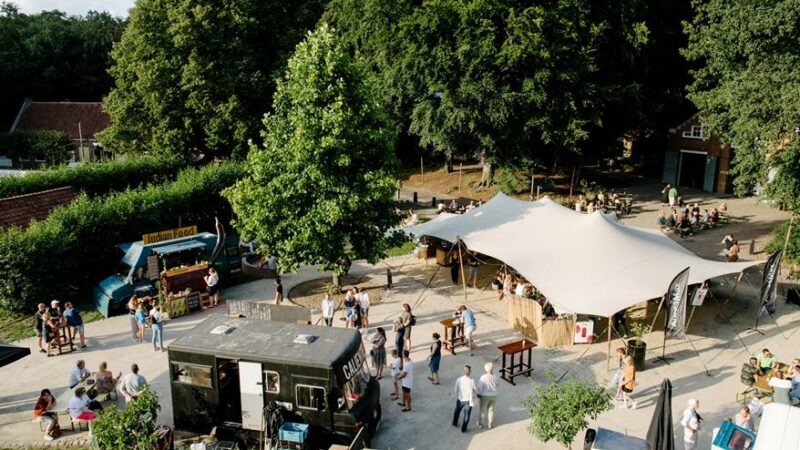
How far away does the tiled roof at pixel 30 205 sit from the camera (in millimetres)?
23953

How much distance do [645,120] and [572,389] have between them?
30.6m

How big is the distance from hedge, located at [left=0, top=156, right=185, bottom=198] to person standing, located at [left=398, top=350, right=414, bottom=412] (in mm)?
18750

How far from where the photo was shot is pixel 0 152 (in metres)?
57.4

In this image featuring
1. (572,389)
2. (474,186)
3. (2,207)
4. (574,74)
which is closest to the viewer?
(572,389)

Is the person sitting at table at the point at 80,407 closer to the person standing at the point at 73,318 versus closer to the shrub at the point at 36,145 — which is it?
the person standing at the point at 73,318

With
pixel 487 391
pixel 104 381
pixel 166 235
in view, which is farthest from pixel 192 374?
pixel 166 235

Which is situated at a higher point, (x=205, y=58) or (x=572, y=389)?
(x=205, y=58)

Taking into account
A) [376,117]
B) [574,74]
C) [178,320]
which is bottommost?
[178,320]

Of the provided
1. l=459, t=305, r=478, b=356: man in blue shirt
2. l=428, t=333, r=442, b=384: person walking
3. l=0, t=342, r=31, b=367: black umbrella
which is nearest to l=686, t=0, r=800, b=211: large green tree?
l=459, t=305, r=478, b=356: man in blue shirt

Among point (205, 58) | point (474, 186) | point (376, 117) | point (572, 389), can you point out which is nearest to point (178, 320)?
point (376, 117)

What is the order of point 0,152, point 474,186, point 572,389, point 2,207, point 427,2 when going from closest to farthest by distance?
1. point 572,389
2. point 2,207
3. point 427,2
4. point 474,186
5. point 0,152

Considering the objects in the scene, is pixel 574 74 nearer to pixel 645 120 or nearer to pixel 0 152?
pixel 645 120

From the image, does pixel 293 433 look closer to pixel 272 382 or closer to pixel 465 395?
pixel 272 382

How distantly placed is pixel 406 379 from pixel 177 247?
1212cm
